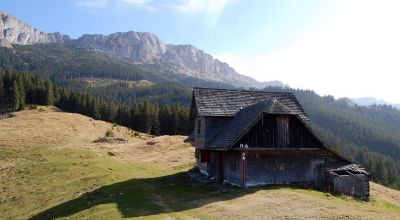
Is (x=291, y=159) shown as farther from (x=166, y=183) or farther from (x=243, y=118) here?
(x=166, y=183)

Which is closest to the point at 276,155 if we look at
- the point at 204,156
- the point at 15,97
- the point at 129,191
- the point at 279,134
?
the point at 279,134

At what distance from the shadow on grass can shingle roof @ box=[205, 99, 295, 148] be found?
416cm

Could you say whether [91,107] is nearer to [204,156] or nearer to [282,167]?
[204,156]

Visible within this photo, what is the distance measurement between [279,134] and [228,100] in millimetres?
9614

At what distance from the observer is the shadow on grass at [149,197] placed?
28364 mm

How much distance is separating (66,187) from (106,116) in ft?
331

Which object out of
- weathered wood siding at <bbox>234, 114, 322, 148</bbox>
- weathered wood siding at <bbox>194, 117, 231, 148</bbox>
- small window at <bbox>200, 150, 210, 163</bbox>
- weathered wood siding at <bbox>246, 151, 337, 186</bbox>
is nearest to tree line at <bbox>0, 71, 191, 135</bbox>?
small window at <bbox>200, 150, 210, 163</bbox>

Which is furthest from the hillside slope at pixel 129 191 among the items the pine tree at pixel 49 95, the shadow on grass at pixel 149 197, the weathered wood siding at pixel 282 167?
the pine tree at pixel 49 95

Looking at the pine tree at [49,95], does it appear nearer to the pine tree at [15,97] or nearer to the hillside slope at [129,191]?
the pine tree at [15,97]

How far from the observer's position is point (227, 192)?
32.8 metres

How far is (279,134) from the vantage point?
118 ft

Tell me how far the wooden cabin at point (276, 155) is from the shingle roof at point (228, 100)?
3.44 ft

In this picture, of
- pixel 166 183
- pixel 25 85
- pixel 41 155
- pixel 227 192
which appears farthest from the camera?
pixel 25 85

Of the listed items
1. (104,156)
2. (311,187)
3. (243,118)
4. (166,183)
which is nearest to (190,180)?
(166,183)
